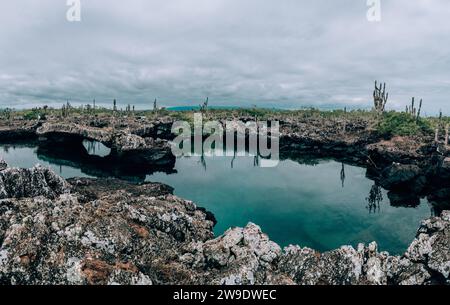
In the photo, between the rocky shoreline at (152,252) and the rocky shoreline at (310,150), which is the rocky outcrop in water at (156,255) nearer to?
the rocky shoreline at (152,252)

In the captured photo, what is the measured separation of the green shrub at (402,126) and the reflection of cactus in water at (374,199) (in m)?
32.2

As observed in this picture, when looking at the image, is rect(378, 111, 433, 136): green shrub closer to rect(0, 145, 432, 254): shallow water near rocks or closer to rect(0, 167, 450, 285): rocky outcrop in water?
rect(0, 145, 432, 254): shallow water near rocks

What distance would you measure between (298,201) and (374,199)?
14169 millimetres

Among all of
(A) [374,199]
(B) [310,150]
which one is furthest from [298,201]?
(B) [310,150]

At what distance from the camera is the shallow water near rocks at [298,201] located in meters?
43.3

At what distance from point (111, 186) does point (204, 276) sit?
35967 mm

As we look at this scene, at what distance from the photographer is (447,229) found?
18.7 meters

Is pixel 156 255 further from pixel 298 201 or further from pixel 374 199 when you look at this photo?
pixel 374 199

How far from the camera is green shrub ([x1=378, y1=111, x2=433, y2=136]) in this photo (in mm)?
95062

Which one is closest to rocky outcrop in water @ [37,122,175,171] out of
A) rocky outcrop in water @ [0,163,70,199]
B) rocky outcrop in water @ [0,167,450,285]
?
rocky outcrop in water @ [0,163,70,199]

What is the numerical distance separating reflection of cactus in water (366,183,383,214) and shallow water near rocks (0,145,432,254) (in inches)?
6.6
